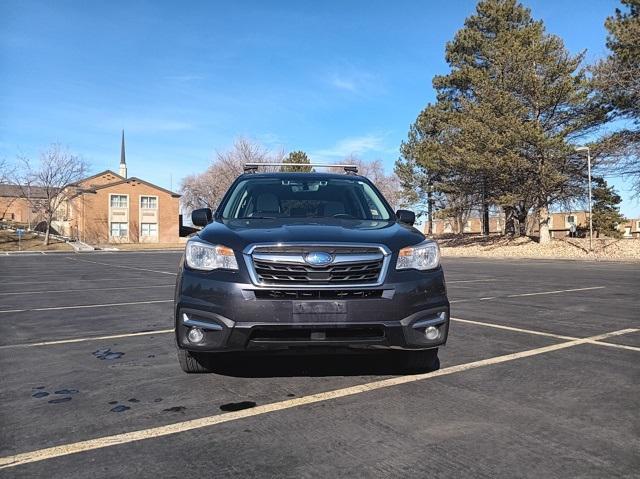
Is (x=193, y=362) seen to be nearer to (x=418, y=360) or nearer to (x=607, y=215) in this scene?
(x=418, y=360)

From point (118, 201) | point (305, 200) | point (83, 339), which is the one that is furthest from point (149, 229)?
point (305, 200)

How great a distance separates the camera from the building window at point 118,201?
69312 millimetres

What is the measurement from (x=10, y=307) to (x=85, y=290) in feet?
10.2

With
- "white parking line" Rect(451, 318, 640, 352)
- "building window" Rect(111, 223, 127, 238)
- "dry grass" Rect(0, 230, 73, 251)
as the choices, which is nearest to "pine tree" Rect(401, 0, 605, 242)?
"white parking line" Rect(451, 318, 640, 352)

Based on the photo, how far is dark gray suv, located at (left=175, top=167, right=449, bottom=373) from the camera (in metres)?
3.70

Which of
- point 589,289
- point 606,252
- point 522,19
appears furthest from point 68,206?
point 589,289

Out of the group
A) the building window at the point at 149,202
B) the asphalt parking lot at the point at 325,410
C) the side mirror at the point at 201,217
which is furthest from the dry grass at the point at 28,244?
the side mirror at the point at 201,217

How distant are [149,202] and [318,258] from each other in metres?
72.0

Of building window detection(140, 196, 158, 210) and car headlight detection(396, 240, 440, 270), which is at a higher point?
building window detection(140, 196, 158, 210)

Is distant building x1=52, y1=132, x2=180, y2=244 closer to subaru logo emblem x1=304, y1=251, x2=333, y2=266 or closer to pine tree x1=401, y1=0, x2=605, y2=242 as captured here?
pine tree x1=401, y1=0, x2=605, y2=242

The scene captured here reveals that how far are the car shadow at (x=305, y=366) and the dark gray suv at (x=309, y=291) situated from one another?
0.76 meters

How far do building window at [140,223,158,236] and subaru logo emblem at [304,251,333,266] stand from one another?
234 feet

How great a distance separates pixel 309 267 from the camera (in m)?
3.77

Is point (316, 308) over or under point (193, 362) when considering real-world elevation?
over
